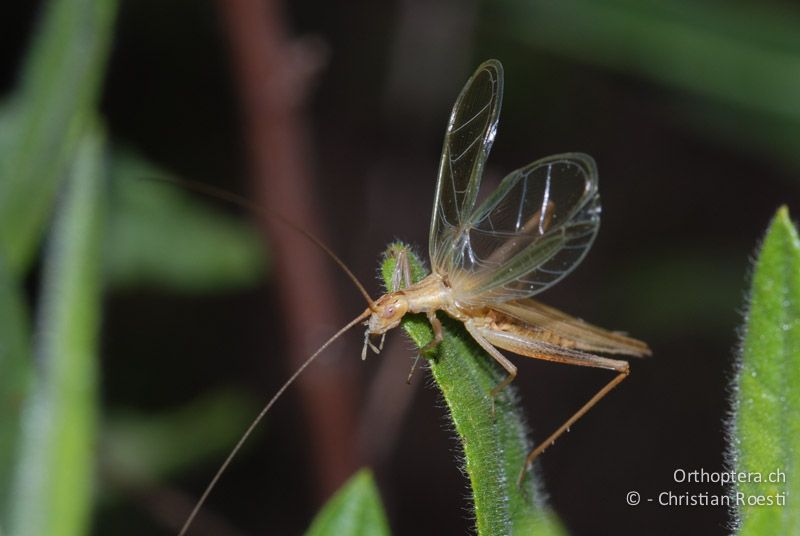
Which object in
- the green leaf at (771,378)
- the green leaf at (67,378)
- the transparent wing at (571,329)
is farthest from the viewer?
the transparent wing at (571,329)

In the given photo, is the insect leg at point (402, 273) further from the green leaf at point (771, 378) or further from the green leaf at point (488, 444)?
the green leaf at point (771, 378)

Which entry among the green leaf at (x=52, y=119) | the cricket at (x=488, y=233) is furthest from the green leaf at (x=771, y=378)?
the green leaf at (x=52, y=119)

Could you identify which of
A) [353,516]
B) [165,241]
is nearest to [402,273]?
[353,516]

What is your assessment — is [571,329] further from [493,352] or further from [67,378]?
[67,378]

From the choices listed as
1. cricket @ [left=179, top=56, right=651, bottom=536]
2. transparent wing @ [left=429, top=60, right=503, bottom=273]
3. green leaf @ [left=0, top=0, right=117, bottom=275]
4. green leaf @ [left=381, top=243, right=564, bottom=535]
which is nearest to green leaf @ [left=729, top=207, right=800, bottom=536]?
green leaf @ [left=381, top=243, right=564, bottom=535]

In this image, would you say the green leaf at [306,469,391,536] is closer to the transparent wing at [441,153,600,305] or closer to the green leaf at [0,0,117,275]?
the transparent wing at [441,153,600,305]

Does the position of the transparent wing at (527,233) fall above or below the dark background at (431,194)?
below

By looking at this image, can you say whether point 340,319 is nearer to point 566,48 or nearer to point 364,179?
point 566,48
